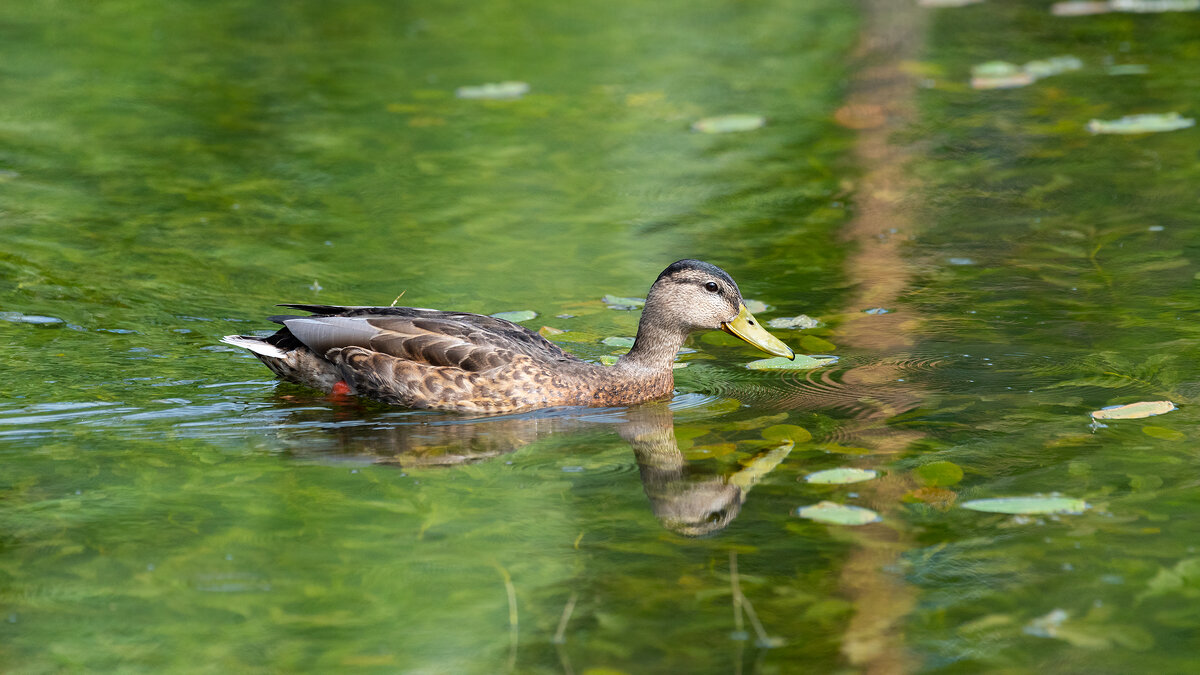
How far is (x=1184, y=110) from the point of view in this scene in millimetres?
12688

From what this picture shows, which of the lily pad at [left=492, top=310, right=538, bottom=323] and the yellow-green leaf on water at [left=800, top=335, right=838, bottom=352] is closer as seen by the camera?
the yellow-green leaf on water at [left=800, top=335, right=838, bottom=352]

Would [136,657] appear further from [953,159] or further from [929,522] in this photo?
[953,159]

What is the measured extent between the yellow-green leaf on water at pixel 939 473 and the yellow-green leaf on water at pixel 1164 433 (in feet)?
3.15

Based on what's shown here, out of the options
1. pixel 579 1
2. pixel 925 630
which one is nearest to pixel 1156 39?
pixel 579 1

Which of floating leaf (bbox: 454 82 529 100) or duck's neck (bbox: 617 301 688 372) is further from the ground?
floating leaf (bbox: 454 82 529 100)

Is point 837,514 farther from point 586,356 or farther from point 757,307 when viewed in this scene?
point 757,307

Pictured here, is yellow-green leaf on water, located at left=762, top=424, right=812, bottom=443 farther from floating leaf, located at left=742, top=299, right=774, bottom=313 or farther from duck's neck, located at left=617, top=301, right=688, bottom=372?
floating leaf, located at left=742, top=299, right=774, bottom=313

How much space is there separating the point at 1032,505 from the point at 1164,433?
1.17m

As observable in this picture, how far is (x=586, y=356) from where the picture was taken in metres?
8.22

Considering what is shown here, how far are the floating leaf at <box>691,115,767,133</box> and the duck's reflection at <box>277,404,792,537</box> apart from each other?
5.80 metres

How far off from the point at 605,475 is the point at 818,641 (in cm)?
175

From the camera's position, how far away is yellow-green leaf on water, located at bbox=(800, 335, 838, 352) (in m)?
7.99

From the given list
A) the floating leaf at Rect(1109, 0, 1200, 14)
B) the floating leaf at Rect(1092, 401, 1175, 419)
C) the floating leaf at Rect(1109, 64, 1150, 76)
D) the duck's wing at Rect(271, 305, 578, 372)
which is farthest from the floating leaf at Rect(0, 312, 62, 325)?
the floating leaf at Rect(1109, 0, 1200, 14)

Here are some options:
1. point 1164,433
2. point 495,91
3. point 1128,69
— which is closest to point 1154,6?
point 1128,69
